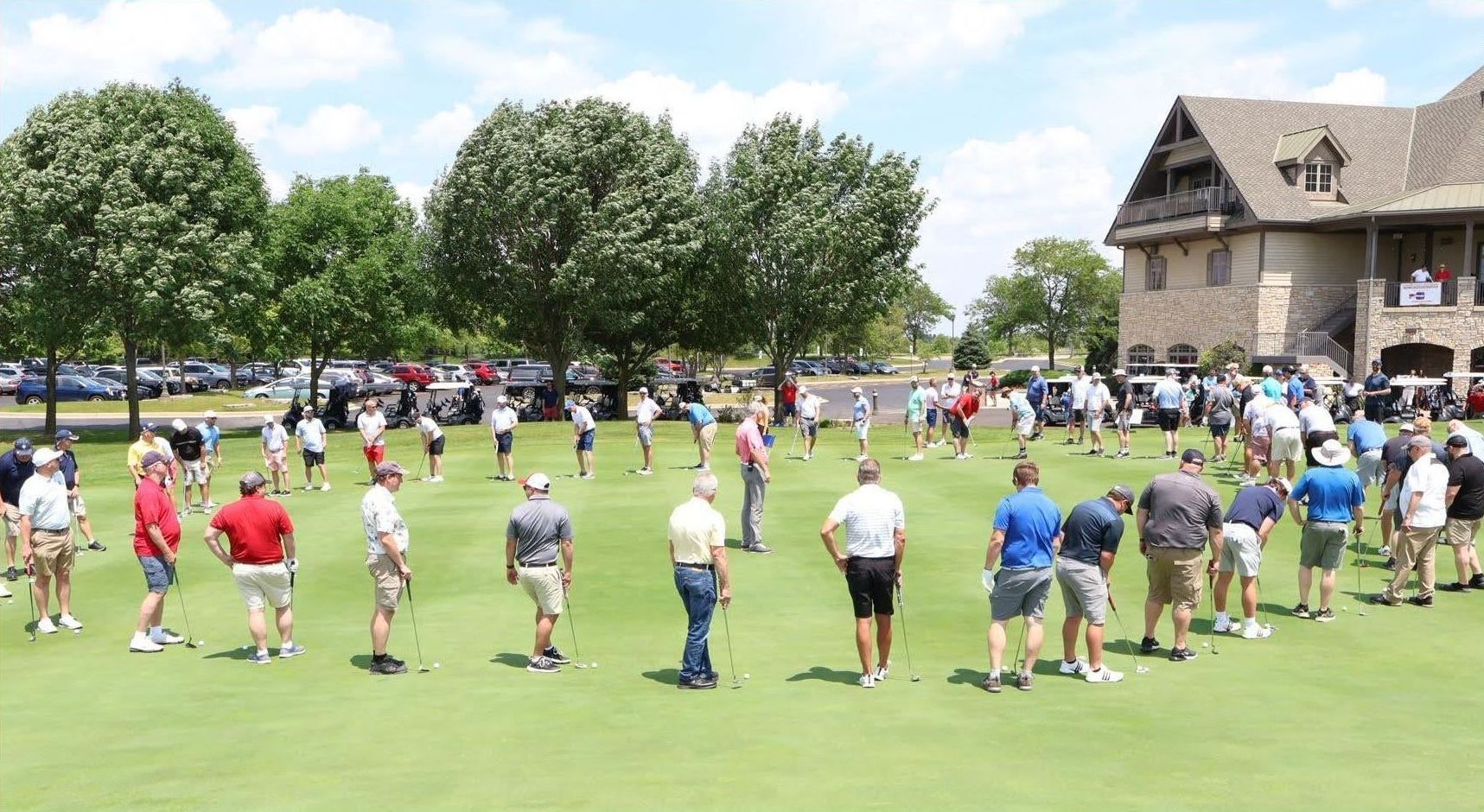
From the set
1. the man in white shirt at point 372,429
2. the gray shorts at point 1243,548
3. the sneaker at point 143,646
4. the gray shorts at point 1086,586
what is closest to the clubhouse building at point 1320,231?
the man in white shirt at point 372,429

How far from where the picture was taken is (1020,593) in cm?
1023

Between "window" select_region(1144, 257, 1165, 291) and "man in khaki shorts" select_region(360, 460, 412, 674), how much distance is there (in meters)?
47.4

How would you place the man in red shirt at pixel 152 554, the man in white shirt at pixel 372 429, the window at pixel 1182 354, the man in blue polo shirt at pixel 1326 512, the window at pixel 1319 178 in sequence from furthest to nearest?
the window at pixel 1182 354
the window at pixel 1319 178
the man in white shirt at pixel 372 429
the man in blue polo shirt at pixel 1326 512
the man in red shirt at pixel 152 554

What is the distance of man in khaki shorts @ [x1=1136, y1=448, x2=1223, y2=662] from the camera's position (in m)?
11.1

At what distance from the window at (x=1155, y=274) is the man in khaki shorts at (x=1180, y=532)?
145ft

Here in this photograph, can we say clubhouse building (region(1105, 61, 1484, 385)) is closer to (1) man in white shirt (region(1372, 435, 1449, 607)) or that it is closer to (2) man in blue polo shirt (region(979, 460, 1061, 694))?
(1) man in white shirt (region(1372, 435, 1449, 607))

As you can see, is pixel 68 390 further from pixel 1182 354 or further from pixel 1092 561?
pixel 1092 561

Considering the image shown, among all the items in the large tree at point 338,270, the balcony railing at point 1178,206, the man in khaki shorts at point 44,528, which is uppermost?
the balcony railing at point 1178,206

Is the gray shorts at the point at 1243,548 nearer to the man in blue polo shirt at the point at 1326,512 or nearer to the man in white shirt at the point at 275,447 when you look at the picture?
the man in blue polo shirt at the point at 1326,512

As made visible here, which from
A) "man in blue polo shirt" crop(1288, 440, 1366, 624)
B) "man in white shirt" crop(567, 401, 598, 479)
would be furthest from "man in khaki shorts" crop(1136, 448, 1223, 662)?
"man in white shirt" crop(567, 401, 598, 479)

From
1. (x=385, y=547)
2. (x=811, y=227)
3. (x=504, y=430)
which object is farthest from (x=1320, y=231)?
(x=385, y=547)

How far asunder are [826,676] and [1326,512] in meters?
5.75

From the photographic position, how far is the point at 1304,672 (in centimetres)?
1098

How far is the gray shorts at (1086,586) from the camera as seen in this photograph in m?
10.4
